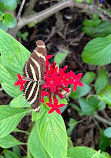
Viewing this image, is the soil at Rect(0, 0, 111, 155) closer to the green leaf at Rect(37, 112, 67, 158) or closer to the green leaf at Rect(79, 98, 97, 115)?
the green leaf at Rect(79, 98, 97, 115)

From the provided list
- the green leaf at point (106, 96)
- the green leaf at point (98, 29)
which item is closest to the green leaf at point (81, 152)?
the green leaf at point (106, 96)

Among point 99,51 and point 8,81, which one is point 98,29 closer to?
point 99,51

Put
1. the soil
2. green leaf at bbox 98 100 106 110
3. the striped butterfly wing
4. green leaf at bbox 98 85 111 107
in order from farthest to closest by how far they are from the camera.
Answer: the soil < green leaf at bbox 98 100 106 110 < green leaf at bbox 98 85 111 107 < the striped butterfly wing

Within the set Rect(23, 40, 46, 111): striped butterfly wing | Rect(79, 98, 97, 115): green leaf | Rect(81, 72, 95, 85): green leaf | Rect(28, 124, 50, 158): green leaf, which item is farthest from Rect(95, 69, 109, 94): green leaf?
Rect(23, 40, 46, 111): striped butterfly wing

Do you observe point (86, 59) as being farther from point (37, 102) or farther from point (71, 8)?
A: point (37, 102)

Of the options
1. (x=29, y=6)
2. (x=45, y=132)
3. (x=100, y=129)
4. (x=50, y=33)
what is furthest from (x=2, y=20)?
(x=100, y=129)
